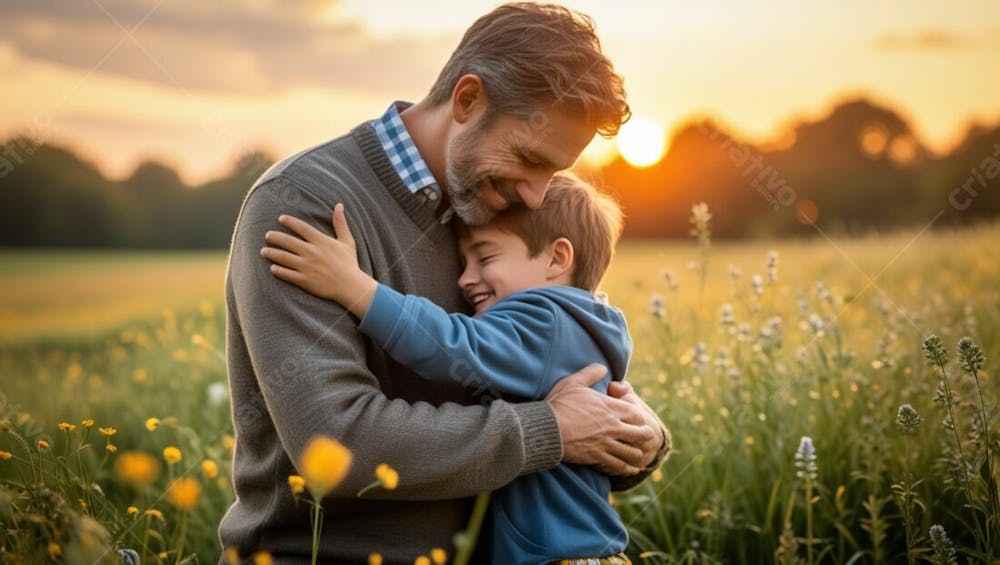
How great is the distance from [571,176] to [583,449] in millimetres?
923

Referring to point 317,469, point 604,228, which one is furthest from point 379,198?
point 317,469

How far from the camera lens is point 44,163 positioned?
1501cm

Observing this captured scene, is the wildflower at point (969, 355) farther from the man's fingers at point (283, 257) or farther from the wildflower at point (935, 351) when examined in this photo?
the man's fingers at point (283, 257)

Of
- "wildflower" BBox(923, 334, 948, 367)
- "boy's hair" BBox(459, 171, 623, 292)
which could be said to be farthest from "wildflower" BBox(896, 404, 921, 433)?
"boy's hair" BBox(459, 171, 623, 292)

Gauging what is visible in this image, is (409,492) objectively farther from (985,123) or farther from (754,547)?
(985,123)

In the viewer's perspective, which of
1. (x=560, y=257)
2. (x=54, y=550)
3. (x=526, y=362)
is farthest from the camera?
(x=560, y=257)

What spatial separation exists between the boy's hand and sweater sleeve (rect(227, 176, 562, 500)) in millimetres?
36

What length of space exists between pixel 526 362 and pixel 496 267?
0.38 metres

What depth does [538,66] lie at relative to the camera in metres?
2.42

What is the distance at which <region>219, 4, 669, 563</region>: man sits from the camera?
6.42 feet

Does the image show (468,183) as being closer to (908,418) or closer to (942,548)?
(908,418)

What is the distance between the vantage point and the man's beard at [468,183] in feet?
7.86

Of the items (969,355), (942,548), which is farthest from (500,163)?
(942,548)

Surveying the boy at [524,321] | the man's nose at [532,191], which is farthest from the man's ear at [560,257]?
the man's nose at [532,191]
